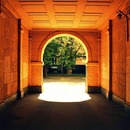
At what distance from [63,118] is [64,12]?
4.63 metres

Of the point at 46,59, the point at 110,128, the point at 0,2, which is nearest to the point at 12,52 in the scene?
the point at 0,2

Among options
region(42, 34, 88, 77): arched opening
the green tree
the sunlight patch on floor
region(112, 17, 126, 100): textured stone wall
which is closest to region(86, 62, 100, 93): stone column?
the sunlight patch on floor

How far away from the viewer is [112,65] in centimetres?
1020

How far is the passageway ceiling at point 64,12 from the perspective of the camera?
7938mm

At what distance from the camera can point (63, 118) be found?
6.52 metres

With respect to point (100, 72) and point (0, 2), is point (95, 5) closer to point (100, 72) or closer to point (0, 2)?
point (0, 2)

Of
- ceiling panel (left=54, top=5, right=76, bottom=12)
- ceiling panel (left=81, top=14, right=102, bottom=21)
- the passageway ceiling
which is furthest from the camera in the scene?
ceiling panel (left=81, top=14, right=102, bottom=21)

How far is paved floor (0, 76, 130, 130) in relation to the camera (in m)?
5.61

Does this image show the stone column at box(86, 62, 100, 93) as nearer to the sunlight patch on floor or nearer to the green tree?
the sunlight patch on floor

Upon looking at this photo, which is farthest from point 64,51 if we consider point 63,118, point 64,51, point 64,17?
point 63,118

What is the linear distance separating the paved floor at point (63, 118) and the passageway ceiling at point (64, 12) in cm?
376

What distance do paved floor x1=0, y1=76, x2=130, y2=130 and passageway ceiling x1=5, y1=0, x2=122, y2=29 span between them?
12.3 feet

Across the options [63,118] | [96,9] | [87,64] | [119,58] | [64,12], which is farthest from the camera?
[87,64]

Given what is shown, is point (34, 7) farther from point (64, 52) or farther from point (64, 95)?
point (64, 52)
